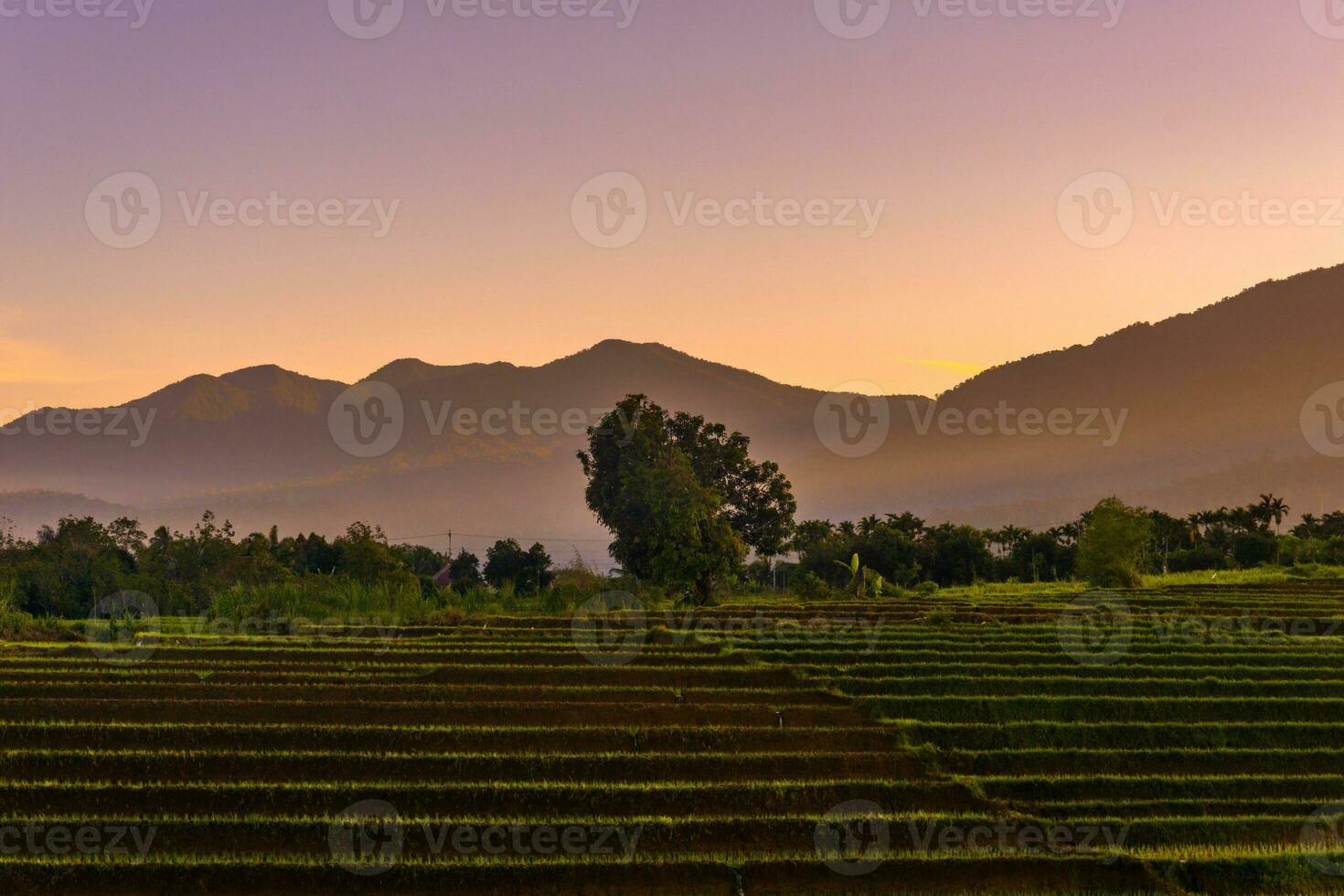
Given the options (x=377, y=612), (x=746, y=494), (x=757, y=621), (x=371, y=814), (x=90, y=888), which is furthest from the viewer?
(x=746, y=494)

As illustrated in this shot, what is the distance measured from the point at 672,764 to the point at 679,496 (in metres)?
26.2

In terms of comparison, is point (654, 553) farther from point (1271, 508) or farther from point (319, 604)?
point (1271, 508)

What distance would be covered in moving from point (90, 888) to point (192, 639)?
1751 centimetres

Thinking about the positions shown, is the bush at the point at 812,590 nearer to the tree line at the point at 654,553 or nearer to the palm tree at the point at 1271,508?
the tree line at the point at 654,553

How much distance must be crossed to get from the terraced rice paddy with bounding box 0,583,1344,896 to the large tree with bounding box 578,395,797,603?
13.2 m

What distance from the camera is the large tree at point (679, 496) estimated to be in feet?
152

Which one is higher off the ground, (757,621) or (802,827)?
(757,621)

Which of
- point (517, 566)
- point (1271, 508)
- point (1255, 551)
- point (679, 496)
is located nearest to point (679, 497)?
point (679, 496)

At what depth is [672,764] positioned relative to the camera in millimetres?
21266

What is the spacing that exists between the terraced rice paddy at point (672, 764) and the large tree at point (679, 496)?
1318cm

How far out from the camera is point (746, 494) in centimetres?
6309

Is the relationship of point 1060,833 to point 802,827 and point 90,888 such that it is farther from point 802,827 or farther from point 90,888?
point 90,888

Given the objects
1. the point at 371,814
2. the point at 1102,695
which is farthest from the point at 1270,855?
the point at 371,814

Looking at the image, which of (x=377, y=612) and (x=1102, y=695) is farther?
(x=377, y=612)
